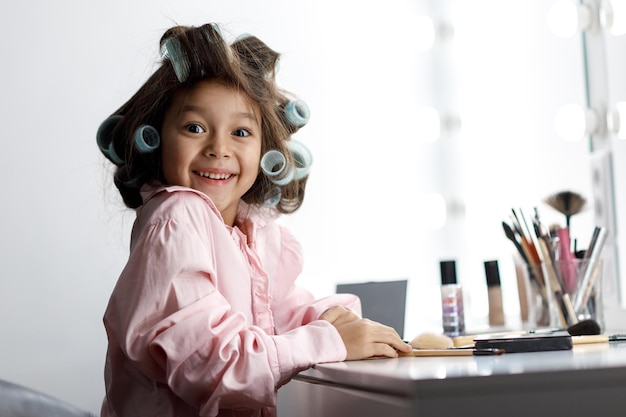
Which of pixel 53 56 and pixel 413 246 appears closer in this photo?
pixel 53 56

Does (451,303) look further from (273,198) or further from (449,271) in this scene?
(273,198)

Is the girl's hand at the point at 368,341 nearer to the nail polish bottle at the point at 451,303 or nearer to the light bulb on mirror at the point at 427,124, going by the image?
the nail polish bottle at the point at 451,303

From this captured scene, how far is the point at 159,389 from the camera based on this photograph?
87 cm

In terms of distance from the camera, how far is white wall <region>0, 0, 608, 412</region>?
1439mm

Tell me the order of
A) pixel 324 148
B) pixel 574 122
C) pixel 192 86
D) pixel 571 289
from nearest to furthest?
pixel 192 86, pixel 571 289, pixel 574 122, pixel 324 148

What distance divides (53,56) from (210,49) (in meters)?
0.61

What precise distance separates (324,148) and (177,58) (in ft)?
2.33

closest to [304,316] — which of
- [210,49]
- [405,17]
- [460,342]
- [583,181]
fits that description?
[460,342]

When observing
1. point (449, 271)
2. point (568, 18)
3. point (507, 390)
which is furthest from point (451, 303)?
point (507, 390)

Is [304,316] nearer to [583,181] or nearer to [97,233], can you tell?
[97,233]

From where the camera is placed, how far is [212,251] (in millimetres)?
929

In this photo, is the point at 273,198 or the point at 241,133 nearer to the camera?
the point at 241,133

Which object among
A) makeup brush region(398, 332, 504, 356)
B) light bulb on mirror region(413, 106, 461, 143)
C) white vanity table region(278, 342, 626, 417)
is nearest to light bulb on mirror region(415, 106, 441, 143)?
light bulb on mirror region(413, 106, 461, 143)

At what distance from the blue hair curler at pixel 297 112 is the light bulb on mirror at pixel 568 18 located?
642 millimetres
